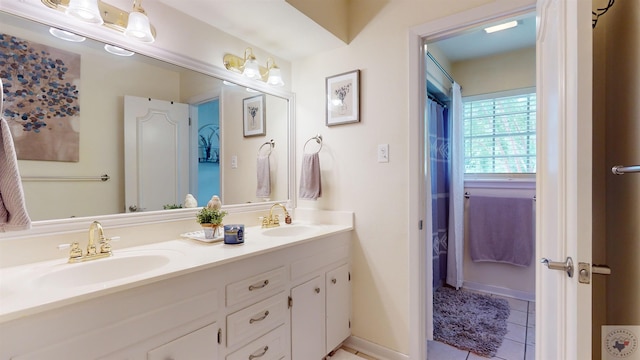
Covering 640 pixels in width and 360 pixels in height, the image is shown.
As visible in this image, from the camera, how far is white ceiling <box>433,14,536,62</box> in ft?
Answer: 8.14

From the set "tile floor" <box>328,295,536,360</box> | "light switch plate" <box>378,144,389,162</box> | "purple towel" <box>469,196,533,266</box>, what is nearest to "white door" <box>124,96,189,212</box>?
"light switch plate" <box>378,144,389,162</box>

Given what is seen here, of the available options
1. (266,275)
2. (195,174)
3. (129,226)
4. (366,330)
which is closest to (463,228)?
(366,330)

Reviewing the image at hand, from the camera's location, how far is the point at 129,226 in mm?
1396

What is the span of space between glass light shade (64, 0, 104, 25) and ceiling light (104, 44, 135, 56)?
14 cm

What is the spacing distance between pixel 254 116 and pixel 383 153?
0.97 meters

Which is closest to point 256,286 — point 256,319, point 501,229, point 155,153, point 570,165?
point 256,319

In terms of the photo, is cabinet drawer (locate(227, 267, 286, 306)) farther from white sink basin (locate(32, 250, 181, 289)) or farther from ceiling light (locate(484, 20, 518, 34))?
ceiling light (locate(484, 20, 518, 34))

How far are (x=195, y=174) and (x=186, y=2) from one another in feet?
3.06

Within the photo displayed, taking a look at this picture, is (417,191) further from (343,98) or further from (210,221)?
(210,221)

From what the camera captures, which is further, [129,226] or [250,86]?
[250,86]

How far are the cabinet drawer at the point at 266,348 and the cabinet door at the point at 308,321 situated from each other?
0.27 ft

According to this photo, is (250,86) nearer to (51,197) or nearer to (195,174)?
(195,174)

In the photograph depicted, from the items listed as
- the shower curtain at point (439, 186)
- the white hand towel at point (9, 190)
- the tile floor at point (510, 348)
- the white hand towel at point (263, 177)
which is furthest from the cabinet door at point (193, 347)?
the shower curtain at point (439, 186)

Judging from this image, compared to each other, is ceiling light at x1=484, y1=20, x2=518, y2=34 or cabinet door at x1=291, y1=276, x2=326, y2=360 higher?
ceiling light at x1=484, y1=20, x2=518, y2=34
